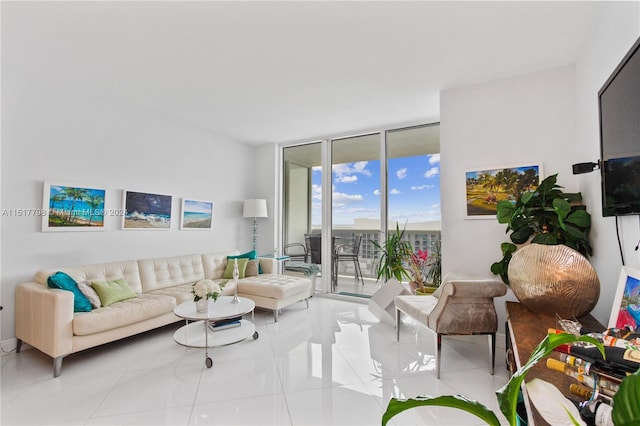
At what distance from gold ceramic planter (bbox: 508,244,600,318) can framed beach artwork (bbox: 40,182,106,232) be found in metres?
4.28

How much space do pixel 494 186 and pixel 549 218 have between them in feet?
2.24

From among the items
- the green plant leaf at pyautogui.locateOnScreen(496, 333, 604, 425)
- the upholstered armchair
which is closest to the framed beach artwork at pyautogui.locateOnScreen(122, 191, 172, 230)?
the upholstered armchair

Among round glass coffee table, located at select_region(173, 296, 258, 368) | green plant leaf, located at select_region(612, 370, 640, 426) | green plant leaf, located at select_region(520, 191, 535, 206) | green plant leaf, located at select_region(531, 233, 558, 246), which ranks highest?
green plant leaf, located at select_region(520, 191, 535, 206)

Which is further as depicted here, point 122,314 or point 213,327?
point 213,327

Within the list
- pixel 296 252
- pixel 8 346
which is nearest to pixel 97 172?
pixel 8 346

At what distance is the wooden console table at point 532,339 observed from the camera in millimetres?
1100

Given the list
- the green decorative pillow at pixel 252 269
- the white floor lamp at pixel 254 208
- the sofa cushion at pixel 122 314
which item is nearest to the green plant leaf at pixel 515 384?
the sofa cushion at pixel 122 314

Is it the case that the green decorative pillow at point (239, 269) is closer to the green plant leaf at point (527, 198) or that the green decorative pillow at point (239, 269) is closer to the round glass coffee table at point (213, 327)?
the round glass coffee table at point (213, 327)

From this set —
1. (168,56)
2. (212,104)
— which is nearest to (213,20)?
(168,56)

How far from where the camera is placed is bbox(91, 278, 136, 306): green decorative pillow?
2.96 meters

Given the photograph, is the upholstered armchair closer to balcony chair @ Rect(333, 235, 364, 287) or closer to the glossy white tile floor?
the glossy white tile floor

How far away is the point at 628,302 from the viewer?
4.80ft

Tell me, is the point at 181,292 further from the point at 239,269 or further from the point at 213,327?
the point at 239,269

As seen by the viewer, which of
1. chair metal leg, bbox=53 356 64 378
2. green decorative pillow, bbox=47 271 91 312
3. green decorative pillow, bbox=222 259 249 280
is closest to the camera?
chair metal leg, bbox=53 356 64 378
